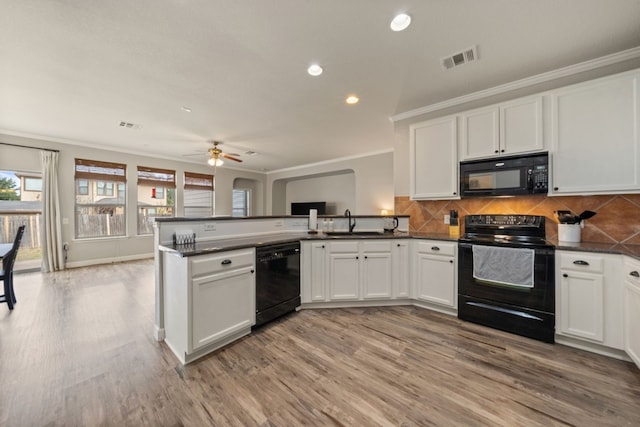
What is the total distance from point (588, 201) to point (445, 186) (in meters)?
1.32

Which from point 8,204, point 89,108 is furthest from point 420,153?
point 8,204

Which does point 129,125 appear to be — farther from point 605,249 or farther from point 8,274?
point 605,249

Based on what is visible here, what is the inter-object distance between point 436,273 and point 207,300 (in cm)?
245

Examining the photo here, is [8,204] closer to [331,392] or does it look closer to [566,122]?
[331,392]

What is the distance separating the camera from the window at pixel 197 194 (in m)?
7.11

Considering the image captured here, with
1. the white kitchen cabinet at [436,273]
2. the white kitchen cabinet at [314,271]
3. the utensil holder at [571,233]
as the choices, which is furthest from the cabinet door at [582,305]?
the white kitchen cabinet at [314,271]

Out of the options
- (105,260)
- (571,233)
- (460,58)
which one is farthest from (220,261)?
(105,260)

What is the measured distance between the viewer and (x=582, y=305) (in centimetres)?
202

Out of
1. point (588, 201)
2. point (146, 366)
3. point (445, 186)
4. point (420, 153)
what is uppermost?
point (420, 153)

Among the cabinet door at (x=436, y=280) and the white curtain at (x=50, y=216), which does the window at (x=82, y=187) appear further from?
the cabinet door at (x=436, y=280)

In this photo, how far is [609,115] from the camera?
2.16 m

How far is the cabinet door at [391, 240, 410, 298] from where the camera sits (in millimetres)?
2959

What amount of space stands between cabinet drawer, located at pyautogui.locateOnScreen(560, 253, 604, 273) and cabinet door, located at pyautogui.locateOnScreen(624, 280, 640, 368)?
0.18m

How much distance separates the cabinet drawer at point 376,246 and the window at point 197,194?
617 cm
